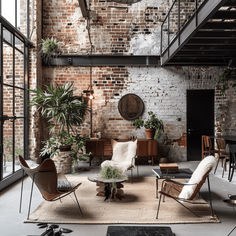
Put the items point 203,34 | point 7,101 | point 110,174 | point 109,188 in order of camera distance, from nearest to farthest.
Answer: point 110,174, point 109,188, point 203,34, point 7,101

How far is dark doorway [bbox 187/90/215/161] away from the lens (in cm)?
806

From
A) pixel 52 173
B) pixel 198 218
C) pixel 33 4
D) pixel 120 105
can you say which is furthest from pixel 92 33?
pixel 198 218

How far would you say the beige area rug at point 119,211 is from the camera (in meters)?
3.44

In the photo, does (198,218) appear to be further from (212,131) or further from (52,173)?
(212,131)

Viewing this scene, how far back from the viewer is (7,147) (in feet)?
18.9

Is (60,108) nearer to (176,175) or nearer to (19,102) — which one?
(19,102)

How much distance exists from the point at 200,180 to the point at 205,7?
2.76 m

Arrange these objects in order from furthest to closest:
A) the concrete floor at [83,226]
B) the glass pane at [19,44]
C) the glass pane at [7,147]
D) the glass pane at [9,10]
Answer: the glass pane at [19,44] → the glass pane at [7,147] → the glass pane at [9,10] → the concrete floor at [83,226]

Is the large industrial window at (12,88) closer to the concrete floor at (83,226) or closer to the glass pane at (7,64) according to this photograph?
the glass pane at (7,64)

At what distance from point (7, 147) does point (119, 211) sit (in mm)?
3284

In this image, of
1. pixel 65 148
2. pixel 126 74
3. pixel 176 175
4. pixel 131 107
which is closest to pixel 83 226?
pixel 176 175

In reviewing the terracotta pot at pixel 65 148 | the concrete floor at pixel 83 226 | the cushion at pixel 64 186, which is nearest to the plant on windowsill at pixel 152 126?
the terracotta pot at pixel 65 148

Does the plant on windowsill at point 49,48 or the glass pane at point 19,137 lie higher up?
the plant on windowsill at point 49,48

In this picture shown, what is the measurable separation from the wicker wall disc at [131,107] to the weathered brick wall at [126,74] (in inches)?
5.1
